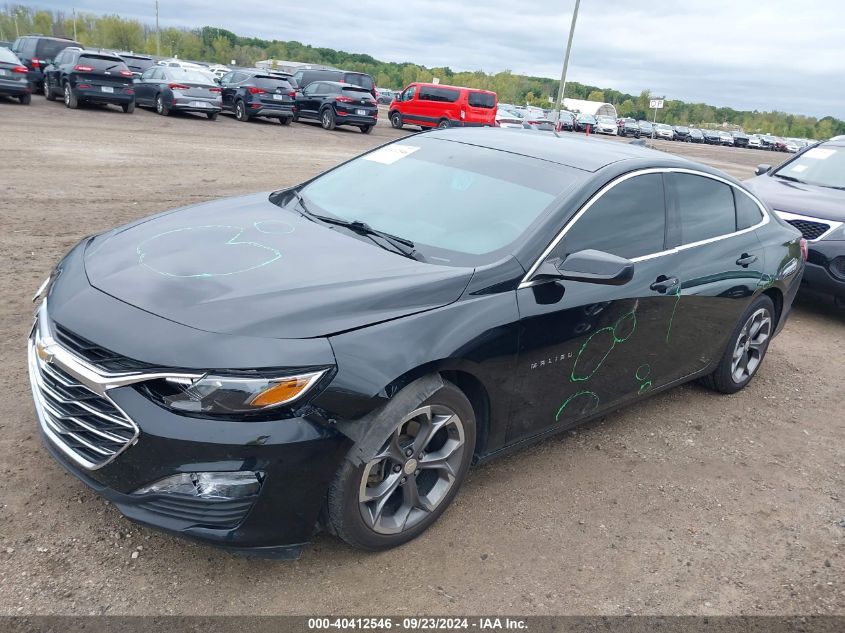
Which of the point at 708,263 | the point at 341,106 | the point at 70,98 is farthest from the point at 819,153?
the point at 70,98

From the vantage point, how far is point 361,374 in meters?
2.64

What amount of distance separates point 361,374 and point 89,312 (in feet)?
3.59

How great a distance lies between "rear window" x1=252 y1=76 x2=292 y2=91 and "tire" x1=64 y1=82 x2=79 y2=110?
5.44 m

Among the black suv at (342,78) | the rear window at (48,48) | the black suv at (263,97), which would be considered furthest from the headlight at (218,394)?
the black suv at (342,78)

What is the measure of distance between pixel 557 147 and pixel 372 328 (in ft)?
6.69

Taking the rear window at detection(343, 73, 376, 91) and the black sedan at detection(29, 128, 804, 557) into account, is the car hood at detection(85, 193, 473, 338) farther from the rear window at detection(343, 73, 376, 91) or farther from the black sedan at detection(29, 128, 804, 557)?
the rear window at detection(343, 73, 376, 91)

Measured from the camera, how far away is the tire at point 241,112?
23153 millimetres

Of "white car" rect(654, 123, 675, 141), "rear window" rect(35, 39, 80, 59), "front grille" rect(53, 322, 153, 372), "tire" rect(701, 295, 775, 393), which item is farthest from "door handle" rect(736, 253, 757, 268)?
"white car" rect(654, 123, 675, 141)

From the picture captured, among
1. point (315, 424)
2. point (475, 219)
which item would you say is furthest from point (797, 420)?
point (315, 424)

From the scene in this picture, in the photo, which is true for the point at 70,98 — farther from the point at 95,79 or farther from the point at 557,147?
the point at 557,147

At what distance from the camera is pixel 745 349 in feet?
16.7

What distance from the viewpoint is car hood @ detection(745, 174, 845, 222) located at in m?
7.05

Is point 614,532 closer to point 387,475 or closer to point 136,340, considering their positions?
point 387,475

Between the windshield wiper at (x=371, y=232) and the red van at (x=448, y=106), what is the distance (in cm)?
2315
